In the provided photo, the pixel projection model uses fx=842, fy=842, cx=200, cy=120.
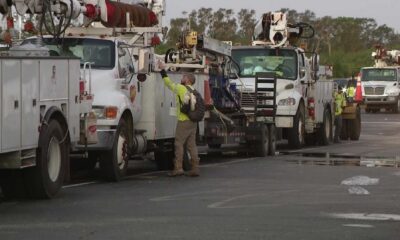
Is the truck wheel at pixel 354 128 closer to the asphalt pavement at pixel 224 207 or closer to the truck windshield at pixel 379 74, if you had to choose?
the asphalt pavement at pixel 224 207

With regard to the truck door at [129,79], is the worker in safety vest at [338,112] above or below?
below

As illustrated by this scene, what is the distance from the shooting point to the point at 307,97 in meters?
23.6

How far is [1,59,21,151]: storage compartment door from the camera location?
9.78 m

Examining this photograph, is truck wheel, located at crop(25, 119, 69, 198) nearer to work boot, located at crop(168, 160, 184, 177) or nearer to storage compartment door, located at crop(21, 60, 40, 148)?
storage compartment door, located at crop(21, 60, 40, 148)

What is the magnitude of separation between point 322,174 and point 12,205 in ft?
21.9

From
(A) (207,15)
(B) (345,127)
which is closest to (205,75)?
(B) (345,127)

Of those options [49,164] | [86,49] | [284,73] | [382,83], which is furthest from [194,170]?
[382,83]

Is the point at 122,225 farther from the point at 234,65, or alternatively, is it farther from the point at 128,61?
the point at 234,65

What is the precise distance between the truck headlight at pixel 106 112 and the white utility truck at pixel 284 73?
7690mm

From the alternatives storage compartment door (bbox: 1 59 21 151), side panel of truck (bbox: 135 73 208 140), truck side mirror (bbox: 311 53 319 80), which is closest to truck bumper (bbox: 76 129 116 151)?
side panel of truck (bbox: 135 73 208 140)

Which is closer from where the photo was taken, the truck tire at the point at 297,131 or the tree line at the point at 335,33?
the truck tire at the point at 297,131

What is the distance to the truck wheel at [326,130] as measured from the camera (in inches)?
998

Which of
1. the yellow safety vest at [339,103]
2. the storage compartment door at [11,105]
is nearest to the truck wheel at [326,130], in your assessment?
the yellow safety vest at [339,103]

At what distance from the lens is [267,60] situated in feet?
75.0
